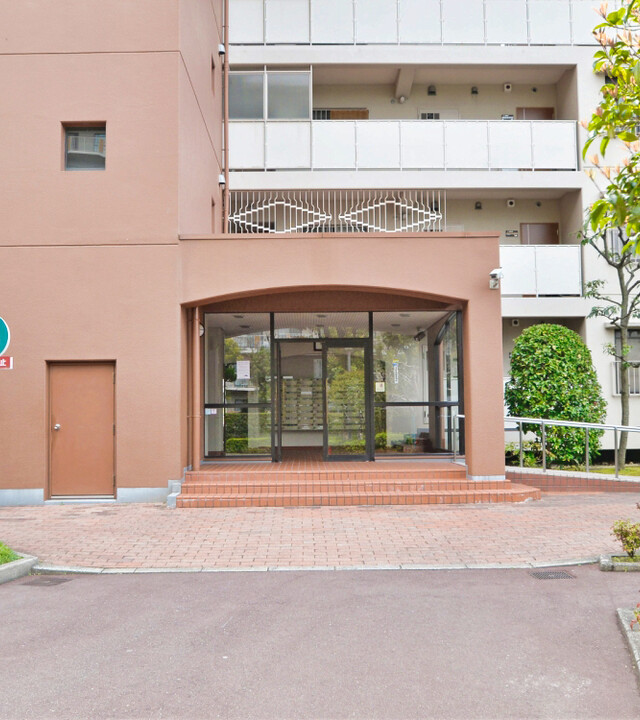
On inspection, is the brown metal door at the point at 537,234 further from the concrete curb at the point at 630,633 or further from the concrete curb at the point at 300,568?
the concrete curb at the point at 630,633

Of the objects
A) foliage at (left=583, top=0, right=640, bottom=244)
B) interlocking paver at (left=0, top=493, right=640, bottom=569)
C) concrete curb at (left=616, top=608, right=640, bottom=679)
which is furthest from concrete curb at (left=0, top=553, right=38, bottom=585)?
foliage at (left=583, top=0, right=640, bottom=244)

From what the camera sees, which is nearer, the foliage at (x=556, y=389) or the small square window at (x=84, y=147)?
the small square window at (x=84, y=147)

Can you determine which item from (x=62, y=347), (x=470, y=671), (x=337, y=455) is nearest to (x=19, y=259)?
(x=62, y=347)

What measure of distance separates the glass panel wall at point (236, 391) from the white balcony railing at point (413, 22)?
9.37 meters

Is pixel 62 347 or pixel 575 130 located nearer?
pixel 62 347

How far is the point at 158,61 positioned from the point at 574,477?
9568 mm

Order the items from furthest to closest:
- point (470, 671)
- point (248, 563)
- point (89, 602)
→ 1. point (248, 563)
2. point (89, 602)
3. point (470, 671)

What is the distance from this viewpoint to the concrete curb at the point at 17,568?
7164 mm

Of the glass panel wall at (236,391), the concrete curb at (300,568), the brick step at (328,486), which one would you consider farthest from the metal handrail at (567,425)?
the concrete curb at (300,568)

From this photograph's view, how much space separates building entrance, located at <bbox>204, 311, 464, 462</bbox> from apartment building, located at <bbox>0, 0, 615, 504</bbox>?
41mm

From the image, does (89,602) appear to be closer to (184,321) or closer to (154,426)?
(154,426)

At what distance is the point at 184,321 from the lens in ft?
39.8

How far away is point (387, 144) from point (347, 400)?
759cm

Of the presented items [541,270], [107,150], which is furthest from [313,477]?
[541,270]
